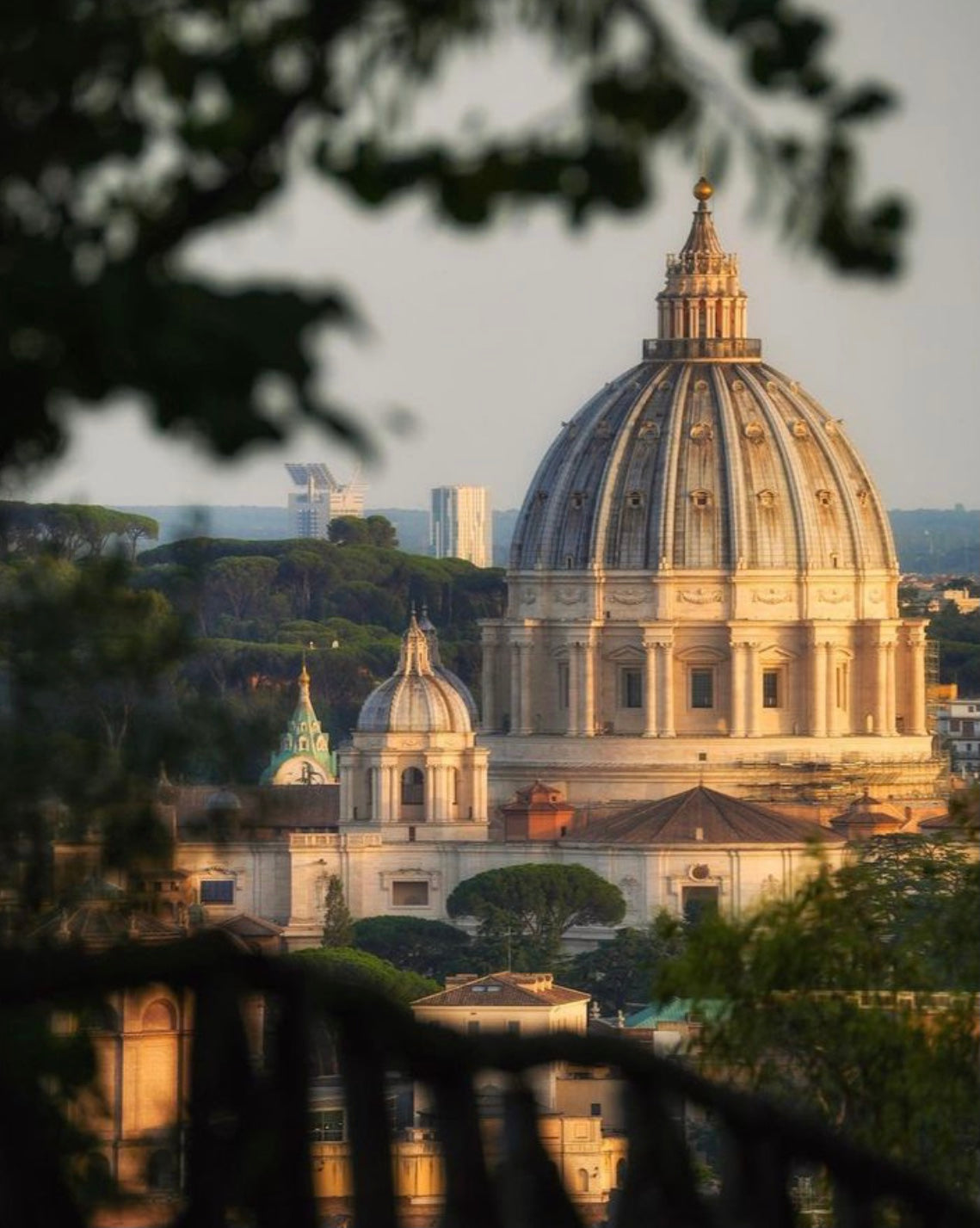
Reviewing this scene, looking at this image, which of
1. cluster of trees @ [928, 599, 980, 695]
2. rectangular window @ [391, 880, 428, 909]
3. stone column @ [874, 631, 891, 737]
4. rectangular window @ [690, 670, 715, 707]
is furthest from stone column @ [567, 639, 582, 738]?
cluster of trees @ [928, 599, 980, 695]

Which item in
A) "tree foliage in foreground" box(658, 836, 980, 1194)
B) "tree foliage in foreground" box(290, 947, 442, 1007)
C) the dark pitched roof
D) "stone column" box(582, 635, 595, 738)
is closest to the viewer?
"tree foliage in foreground" box(658, 836, 980, 1194)

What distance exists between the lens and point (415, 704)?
390ft

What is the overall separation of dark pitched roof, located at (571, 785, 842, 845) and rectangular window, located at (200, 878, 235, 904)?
936 cm

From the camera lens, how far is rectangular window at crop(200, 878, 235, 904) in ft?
369

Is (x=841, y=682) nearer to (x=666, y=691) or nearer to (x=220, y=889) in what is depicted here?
(x=666, y=691)

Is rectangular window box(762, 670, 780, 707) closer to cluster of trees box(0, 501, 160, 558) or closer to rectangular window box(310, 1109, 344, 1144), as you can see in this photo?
cluster of trees box(0, 501, 160, 558)

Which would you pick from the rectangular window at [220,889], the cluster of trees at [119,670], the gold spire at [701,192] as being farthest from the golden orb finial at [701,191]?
the cluster of trees at [119,670]

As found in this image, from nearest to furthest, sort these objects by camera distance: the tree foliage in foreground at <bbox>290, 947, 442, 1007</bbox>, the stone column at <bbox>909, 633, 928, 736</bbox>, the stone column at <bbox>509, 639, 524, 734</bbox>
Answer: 1. the tree foliage in foreground at <bbox>290, 947, 442, 1007</bbox>
2. the stone column at <bbox>509, 639, 524, 734</bbox>
3. the stone column at <bbox>909, 633, 928, 736</bbox>

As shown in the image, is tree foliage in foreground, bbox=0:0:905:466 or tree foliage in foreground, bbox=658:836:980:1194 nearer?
tree foliage in foreground, bbox=0:0:905:466

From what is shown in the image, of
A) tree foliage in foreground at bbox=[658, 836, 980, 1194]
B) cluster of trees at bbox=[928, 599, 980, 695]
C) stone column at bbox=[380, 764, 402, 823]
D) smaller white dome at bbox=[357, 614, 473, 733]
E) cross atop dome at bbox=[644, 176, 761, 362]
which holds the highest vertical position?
cross atop dome at bbox=[644, 176, 761, 362]

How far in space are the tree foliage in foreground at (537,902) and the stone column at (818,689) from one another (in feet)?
42.6

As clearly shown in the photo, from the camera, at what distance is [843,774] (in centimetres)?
12519

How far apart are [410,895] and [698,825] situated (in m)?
7.84

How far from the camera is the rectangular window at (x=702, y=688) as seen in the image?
12612 centimetres
